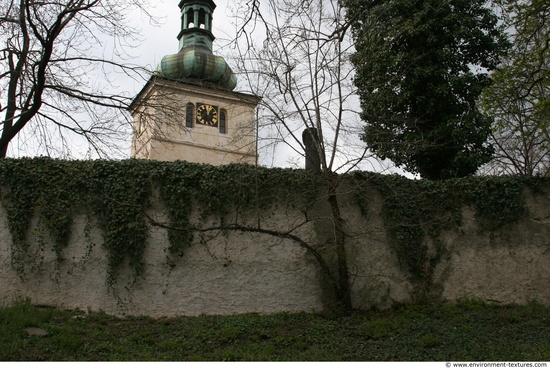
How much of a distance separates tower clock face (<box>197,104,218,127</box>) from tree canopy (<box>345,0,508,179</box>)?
18.0 m

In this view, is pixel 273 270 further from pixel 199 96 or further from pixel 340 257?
pixel 199 96

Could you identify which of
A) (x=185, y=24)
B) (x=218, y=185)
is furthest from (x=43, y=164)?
(x=185, y=24)

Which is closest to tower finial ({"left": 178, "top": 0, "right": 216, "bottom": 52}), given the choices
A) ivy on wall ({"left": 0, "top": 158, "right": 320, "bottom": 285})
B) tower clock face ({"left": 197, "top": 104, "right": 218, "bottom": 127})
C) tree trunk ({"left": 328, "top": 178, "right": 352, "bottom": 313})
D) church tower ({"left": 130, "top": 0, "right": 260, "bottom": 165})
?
church tower ({"left": 130, "top": 0, "right": 260, "bottom": 165})

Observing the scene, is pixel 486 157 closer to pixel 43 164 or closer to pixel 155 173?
pixel 155 173

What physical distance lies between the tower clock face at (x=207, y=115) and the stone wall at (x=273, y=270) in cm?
2095

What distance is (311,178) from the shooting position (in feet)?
32.7

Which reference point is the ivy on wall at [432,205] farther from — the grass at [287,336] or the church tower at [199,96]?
the church tower at [199,96]

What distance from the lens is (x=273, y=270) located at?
9.49 m

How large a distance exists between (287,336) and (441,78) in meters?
7.84

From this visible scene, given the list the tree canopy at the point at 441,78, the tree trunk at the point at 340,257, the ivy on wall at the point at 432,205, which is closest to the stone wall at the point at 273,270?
the ivy on wall at the point at 432,205

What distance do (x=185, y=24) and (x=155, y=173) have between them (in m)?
21.7

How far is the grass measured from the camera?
679 cm

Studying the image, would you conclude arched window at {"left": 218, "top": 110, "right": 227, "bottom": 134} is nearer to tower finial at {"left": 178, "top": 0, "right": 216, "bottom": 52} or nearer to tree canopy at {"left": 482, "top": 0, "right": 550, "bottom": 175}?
tower finial at {"left": 178, "top": 0, "right": 216, "bottom": 52}

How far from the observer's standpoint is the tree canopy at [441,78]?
12414 mm
